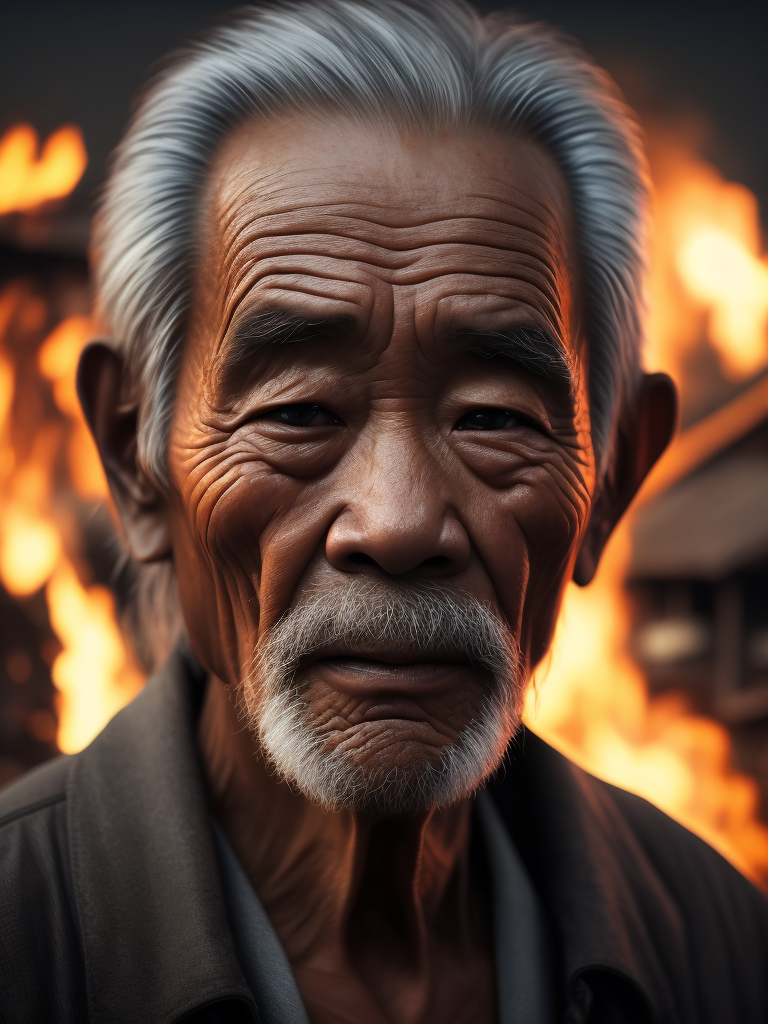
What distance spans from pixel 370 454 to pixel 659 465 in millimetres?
2369

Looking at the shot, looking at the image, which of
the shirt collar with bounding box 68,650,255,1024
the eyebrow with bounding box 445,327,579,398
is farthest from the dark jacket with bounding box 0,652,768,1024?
the eyebrow with bounding box 445,327,579,398

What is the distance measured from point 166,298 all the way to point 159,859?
98 centimetres

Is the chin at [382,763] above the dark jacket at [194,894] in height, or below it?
above

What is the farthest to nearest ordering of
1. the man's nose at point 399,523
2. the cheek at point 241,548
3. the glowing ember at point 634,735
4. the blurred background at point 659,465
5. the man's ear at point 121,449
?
1. the glowing ember at point 634,735
2. the blurred background at point 659,465
3. the man's ear at point 121,449
4. the cheek at point 241,548
5. the man's nose at point 399,523

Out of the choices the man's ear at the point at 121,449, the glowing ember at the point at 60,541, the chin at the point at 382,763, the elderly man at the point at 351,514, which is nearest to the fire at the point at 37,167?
the glowing ember at the point at 60,541

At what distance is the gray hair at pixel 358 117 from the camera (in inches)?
58.7

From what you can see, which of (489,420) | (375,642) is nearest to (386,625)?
(375,642)

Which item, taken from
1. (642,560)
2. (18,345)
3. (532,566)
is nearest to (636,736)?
(642,560)

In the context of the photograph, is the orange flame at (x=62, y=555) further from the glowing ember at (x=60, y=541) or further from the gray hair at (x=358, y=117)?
the gray hair at (x=358, y=117)

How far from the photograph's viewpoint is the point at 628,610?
11.4 feet

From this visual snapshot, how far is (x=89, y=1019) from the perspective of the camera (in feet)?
4.36

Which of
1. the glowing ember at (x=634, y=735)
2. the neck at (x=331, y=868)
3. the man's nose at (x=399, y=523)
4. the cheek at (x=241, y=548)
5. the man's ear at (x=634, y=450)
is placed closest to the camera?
the man's nose at (x=399, y=523)

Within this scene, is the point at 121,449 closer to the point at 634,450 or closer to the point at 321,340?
the point at 321,340

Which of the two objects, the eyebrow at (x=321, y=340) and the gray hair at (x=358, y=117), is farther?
the gray hair at (x=358, y=117)
